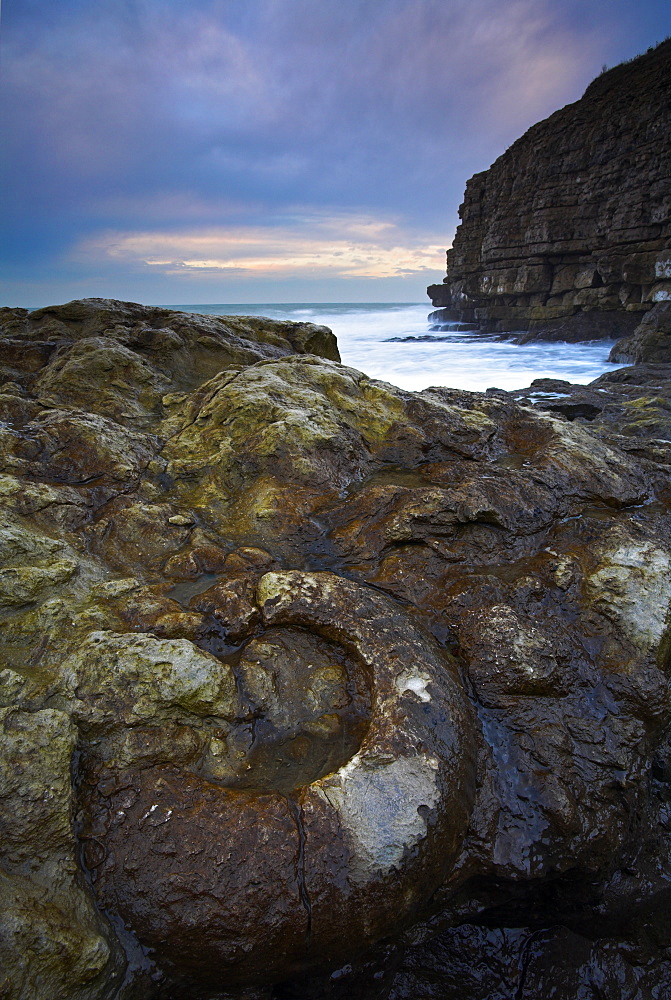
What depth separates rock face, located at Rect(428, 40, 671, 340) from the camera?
1902cm

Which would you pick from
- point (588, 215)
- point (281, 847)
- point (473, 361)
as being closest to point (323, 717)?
point (281, 847)

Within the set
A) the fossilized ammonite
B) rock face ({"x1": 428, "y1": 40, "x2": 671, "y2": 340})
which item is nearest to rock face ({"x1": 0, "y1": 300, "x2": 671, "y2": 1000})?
the fossilized ammonite

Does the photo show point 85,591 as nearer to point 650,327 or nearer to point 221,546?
point 221,546

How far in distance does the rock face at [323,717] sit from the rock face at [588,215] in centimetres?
1884

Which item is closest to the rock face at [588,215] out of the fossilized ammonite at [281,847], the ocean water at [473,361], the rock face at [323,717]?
the ocean water at [473,361]

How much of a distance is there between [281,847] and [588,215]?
26533mm

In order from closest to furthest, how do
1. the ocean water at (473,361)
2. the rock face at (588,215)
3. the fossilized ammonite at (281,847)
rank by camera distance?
the fossilized ammonite at (281,847) → the ocean water at (473,361) → the rock face at (588,215)

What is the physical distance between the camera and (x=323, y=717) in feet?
6.70

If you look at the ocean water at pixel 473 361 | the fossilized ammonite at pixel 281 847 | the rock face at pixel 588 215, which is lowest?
the fossilized ammonite at pixel 281 847

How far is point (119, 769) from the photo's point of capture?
177 centimetres

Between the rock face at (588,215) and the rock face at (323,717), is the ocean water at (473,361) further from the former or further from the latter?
the rock face at (323,717)

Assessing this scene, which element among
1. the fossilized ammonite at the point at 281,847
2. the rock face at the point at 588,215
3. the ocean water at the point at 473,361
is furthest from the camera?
the rock face at the point at 588,215

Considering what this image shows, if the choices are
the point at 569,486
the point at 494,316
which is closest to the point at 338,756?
the point at 569,486

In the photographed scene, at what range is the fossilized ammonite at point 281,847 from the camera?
1558 mm
